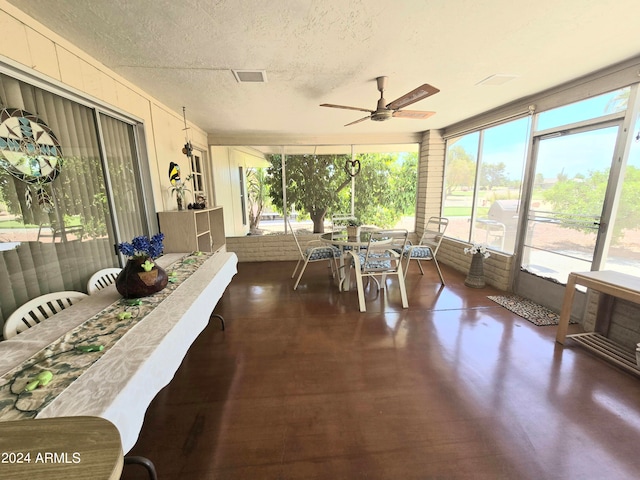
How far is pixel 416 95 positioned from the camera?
2.17 metres

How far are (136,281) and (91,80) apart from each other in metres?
1.67

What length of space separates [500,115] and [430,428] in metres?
3.81

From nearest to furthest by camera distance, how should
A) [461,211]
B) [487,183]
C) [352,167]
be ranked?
[487,183], [461,211], [352,167]

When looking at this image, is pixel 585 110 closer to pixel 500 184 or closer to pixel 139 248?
pixel 500 184

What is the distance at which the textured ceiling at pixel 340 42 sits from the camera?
1515mm

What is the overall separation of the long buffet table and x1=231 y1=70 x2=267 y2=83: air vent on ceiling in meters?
1.86

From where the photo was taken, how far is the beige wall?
146 centimetres

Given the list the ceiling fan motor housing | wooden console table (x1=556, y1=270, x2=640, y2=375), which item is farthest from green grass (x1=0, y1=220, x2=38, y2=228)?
wooden console table (x1=556, y1=270, x2=640, y2=375)

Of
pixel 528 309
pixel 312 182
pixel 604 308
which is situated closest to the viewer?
pixel 604 308

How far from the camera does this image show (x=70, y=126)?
6.15 ft

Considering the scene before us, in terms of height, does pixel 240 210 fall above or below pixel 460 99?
below

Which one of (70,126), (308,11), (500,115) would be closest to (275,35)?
(308,11)

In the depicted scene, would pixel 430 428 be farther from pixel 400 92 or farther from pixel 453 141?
pixel 453 141

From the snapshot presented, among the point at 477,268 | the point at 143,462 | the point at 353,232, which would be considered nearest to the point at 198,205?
the point at 353,232
